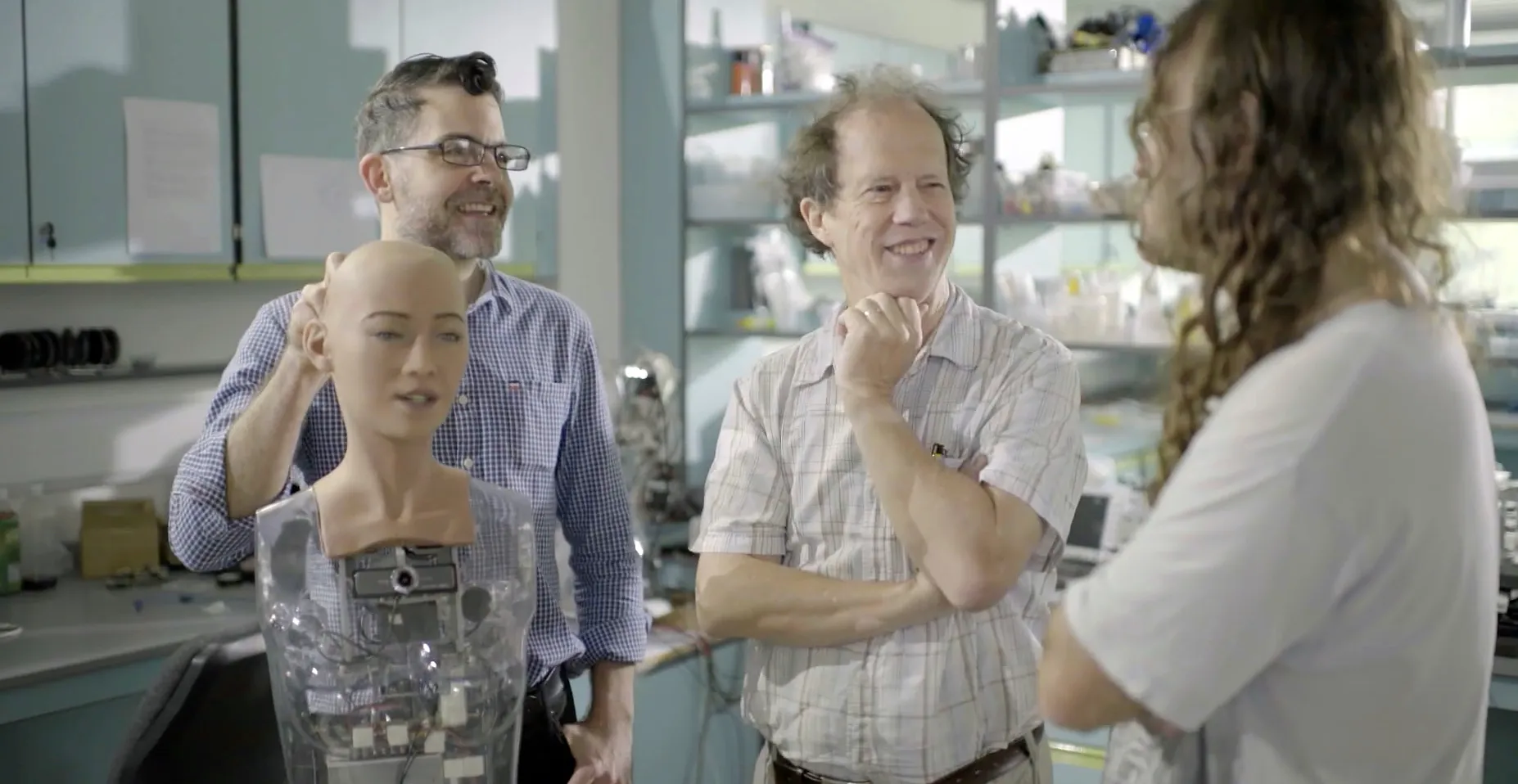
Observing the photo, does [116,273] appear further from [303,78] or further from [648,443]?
[648,443]

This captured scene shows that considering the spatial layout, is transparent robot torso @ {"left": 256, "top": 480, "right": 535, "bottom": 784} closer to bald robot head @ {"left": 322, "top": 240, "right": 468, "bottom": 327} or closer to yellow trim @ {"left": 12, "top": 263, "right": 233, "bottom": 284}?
bald robot head @ {"left": 322, "top": 240, "right": 468, "bottom": 327}

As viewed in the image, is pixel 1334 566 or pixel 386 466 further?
pixel 386 466

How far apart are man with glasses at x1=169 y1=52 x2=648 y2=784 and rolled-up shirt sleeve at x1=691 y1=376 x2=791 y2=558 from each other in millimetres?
232

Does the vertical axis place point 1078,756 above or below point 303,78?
below

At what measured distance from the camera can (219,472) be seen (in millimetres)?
1625

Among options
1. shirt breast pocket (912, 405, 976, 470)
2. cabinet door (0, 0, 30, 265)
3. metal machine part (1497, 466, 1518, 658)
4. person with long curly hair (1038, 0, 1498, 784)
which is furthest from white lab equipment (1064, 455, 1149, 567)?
→ cabinet door (0, 0, 30, 265)

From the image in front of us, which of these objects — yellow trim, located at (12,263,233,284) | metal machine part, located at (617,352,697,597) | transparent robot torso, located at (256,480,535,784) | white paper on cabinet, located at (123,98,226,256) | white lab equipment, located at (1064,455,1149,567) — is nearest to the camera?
transparent robot torso, located at (256,480,535,784)

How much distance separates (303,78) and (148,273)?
0.61 metres

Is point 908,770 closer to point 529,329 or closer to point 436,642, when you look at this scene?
point 436,642

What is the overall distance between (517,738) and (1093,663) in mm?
745

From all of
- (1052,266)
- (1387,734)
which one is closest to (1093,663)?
(1387,734)

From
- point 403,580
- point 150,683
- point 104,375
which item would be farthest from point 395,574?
point 104,375

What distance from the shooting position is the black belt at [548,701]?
174 cm

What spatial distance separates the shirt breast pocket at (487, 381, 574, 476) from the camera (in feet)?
5.84
